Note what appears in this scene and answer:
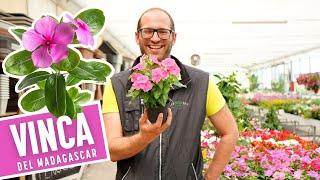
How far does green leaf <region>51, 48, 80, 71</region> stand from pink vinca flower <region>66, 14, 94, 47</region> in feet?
0.06

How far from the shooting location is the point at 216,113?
1217mm

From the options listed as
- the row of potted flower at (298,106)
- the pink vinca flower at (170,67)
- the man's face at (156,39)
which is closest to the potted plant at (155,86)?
the pink vinca flower at (170,67)

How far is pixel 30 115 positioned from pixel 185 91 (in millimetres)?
718

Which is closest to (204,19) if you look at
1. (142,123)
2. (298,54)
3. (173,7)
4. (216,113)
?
(173,7)

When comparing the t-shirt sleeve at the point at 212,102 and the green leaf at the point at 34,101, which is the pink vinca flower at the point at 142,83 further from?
the t-shirt sleeve at the point at 212,102

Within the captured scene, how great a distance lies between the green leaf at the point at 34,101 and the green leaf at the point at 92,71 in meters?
0.06

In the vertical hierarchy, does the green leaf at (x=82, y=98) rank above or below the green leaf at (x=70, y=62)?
below

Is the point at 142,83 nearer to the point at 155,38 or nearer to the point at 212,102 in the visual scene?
the point at 155,38

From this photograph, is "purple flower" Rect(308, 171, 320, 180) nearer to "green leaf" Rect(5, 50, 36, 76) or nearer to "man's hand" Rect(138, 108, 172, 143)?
"man's hand" Rect(138, 108, 172, 143)

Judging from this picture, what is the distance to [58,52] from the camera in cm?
44

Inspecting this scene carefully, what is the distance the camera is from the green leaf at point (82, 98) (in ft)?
1.71

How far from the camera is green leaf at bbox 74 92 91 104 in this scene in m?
0.52

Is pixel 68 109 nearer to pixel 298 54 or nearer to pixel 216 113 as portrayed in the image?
pixel 216 113

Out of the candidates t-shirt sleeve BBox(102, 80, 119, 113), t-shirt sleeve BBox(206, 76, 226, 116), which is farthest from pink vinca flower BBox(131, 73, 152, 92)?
t-shirt sleeve BBox(206, 76, 226, 116)
